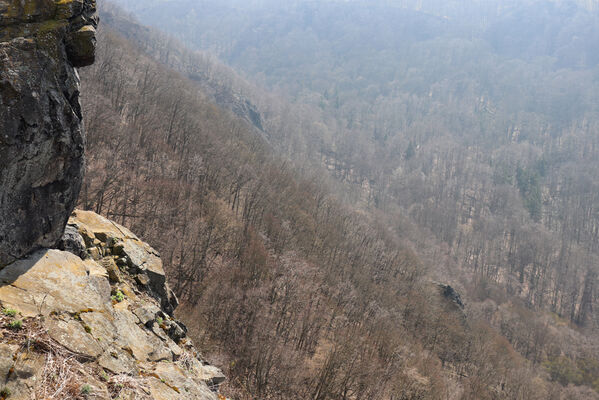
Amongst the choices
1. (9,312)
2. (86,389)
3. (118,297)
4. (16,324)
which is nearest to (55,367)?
(86,389)

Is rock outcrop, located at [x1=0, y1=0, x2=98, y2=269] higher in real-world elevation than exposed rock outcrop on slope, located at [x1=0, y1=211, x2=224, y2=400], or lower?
higher

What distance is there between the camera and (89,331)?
8.66 metres

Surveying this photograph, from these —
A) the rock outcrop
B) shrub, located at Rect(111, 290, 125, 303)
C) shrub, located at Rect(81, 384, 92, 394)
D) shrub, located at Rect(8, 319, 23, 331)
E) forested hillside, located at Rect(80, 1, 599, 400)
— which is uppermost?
the rock outcrop

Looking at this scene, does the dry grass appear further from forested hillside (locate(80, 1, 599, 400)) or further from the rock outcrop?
forested hillside (locate(80, 1, 599, 400))

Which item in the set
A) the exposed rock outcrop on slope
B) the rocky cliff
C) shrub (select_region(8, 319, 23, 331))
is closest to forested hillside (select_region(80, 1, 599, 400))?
the exposed rock outcrop on slope

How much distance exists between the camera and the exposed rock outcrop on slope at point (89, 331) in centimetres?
695

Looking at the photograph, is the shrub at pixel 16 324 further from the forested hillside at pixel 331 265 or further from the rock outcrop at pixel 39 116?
the forested hillside at pixel 331 265

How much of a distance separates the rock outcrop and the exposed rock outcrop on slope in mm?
955

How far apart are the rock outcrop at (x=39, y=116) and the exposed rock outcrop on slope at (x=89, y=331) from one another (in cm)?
95

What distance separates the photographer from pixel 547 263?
399 feet

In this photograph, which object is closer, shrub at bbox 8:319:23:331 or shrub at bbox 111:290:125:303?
shrub at bbox 8:319:23:331

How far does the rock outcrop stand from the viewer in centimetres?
809

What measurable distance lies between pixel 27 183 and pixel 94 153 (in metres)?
35.8

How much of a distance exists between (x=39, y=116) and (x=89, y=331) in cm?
536
